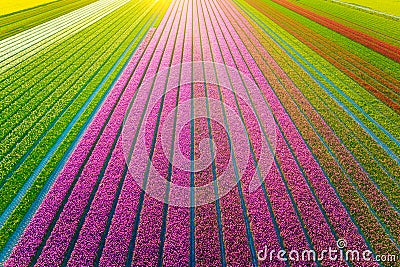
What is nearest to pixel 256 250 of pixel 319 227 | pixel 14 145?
pixel 319 227

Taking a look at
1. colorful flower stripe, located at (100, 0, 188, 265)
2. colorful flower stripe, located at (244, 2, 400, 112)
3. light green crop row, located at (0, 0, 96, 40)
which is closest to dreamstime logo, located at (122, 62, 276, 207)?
colorful flower stripe, located at (100, 0, 188, 265)

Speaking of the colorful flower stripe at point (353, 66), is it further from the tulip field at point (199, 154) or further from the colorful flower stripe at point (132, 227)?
the colorful flower stripe at point (132, 227)

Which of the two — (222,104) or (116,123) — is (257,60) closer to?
(222,104)
